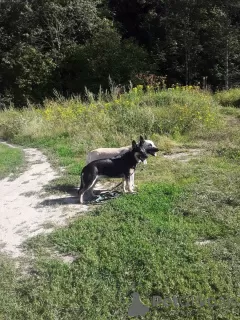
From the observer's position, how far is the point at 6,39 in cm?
2233

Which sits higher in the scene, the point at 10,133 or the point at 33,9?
the point at 33,9

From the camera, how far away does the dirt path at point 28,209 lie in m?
5.62

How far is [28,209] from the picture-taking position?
641cm

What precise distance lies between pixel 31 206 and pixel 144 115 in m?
4.82

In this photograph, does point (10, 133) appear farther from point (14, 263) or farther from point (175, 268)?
point (175, 268)

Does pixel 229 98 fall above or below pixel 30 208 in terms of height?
above

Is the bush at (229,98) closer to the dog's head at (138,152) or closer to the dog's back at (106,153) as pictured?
the dog's back at (106,153)

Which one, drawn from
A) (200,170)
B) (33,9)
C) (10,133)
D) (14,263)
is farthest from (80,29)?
(14,263)

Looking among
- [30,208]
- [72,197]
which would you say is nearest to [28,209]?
[30,208]

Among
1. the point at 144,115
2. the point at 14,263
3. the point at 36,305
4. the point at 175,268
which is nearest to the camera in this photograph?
the point at 36,305

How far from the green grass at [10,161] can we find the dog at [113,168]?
271 centimetres

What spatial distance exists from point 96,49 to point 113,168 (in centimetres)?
1594

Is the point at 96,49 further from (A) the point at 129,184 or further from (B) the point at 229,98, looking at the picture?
(A) the point at 129,184

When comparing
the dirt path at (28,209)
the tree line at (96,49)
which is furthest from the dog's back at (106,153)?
the tree line at (96,49)
